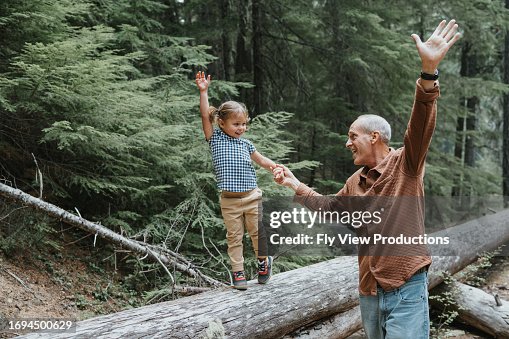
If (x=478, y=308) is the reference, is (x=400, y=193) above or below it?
above

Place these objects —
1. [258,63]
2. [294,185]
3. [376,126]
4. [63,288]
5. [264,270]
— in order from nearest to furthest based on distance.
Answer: [376,126]
[294,185]
[264,270]
[63,288]
[258,63]

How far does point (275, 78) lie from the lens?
11.8 meters

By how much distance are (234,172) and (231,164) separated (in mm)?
80

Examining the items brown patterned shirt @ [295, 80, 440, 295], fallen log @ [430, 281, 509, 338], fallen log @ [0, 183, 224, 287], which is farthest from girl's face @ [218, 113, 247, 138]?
fallen log @ [430, 281, 509, 338]

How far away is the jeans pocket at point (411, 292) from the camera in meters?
2.57

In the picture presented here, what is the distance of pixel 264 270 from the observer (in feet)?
14.4

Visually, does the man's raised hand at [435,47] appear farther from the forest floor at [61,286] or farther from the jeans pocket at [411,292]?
the forest floor at [61,286]

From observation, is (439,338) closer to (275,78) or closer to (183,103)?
(183,103)

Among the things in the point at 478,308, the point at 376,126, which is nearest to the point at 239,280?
the point at 376,126

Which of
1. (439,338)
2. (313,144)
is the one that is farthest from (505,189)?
(439,338)

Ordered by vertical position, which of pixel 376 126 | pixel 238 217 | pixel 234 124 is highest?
pixel 376 126

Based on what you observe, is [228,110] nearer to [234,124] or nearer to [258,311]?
[234,124]

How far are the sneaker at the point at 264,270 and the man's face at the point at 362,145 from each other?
188cm

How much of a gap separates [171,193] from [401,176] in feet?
16.4
